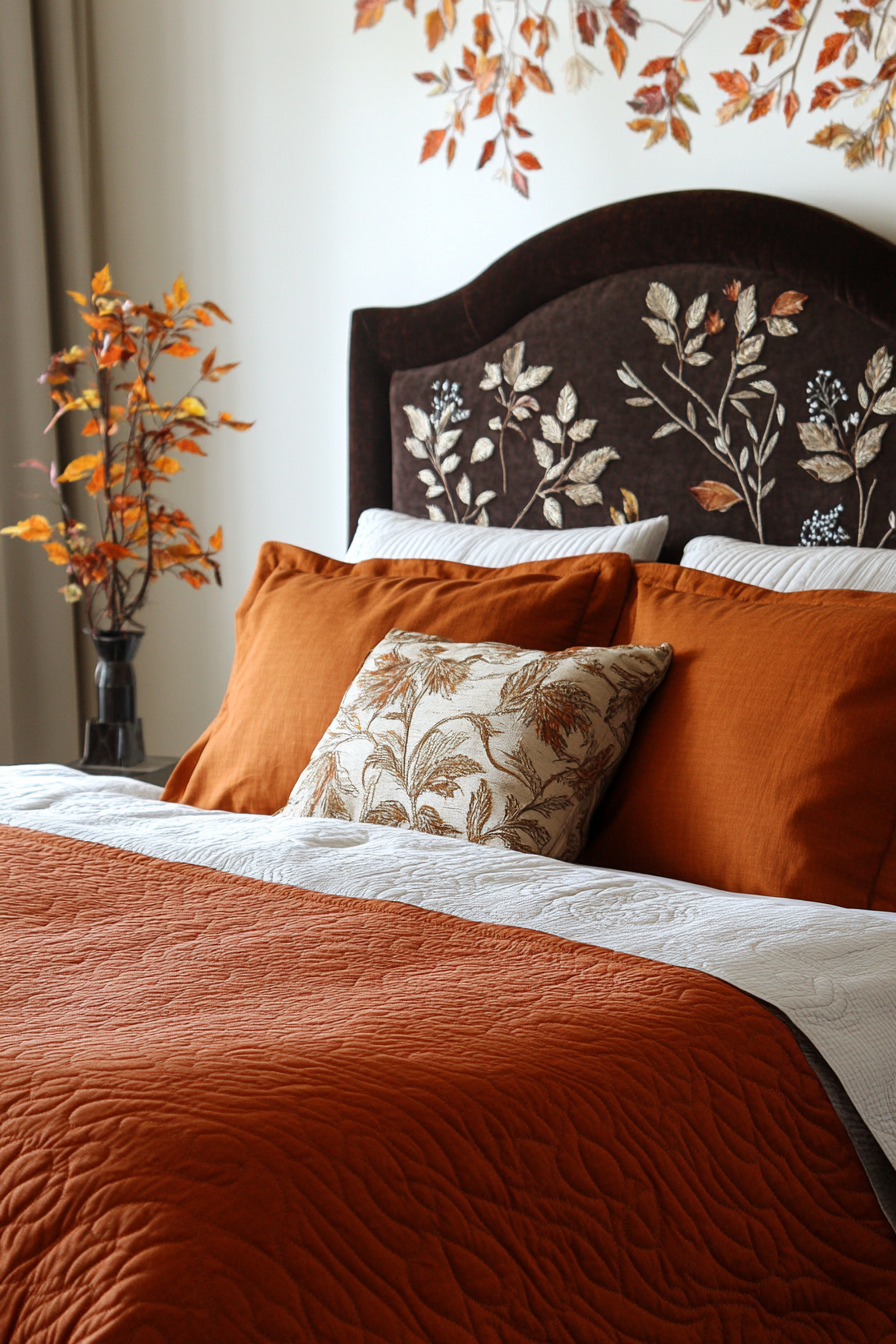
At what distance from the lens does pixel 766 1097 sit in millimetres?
970

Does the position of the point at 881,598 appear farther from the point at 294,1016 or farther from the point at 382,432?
the point at 382,432

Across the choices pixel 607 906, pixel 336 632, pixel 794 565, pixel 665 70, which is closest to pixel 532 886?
pixel 607 906

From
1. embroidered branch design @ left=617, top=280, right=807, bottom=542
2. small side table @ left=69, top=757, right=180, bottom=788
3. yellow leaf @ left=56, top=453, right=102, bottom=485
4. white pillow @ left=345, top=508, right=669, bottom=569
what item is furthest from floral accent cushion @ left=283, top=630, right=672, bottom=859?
yellow leaf @ left=56, top=453, right=102, bottom=485

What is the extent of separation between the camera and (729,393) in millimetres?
2098

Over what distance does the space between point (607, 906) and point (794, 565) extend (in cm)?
82

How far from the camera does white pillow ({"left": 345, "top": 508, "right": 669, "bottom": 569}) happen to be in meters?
2.08

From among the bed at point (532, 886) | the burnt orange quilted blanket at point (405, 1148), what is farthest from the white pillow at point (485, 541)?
the burnt orange quilted blanket at point (405, 1148)

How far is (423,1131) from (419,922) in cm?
40

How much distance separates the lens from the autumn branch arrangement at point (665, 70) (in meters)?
2.07

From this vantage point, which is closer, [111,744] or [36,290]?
[111,744]

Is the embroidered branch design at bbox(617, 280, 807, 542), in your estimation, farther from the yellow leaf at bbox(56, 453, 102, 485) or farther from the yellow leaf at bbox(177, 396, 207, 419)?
the yellow leaf at bbox(56, 453, 102, 485)

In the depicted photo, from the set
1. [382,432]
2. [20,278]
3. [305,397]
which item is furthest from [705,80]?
[20,278]

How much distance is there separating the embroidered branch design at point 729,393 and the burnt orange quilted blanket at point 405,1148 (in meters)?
1.16

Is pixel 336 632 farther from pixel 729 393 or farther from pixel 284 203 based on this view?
pixel 284 203
